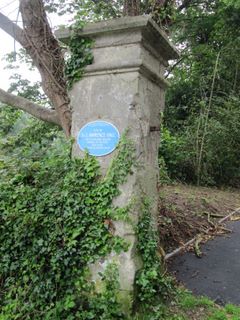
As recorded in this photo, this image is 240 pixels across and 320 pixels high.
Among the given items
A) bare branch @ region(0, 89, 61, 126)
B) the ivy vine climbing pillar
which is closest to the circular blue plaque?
the ivy vine climbing pillar

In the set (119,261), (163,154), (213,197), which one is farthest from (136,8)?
(163,154)

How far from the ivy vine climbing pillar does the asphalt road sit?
3.04ft

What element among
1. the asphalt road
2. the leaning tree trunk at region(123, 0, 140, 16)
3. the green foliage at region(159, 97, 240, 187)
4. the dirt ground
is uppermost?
the leaning tree trunk at region(123, 0, 140, 16)

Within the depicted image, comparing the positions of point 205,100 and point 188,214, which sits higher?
point 205,100

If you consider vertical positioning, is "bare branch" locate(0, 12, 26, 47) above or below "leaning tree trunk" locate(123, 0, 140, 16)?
below

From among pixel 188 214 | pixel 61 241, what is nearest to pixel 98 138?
pixel 61 241

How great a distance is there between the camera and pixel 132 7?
4.26 metres

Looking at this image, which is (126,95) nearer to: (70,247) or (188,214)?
(70,247)

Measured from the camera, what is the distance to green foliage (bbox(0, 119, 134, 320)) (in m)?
2.95

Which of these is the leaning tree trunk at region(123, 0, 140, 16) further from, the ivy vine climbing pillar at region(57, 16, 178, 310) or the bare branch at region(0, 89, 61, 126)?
the bare branch at region(0, 89, 61, 126)

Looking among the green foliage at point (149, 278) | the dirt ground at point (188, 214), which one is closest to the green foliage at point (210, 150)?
the dirt ground at point (188, 214)

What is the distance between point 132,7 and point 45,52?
1189 mm

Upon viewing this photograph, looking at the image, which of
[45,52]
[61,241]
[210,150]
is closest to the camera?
[61,241]

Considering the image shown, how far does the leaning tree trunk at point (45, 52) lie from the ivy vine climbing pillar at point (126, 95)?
0.80 meters
